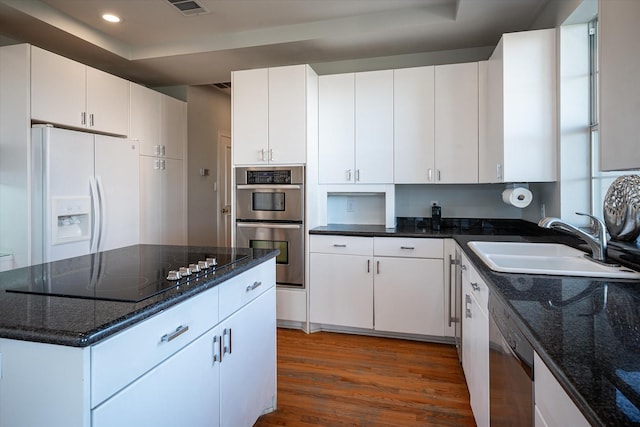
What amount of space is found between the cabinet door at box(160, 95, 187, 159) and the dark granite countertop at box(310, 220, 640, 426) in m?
3.57

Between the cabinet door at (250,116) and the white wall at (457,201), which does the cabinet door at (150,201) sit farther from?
the white wall at (457,201)

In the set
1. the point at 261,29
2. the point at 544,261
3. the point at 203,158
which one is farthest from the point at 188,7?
the point at 544,261

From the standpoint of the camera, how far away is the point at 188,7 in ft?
9.41

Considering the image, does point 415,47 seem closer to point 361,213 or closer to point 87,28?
point 361,213

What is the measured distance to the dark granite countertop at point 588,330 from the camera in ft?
1.94

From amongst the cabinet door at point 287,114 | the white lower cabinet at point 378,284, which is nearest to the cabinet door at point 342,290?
the white lower cabinet at point 378,284

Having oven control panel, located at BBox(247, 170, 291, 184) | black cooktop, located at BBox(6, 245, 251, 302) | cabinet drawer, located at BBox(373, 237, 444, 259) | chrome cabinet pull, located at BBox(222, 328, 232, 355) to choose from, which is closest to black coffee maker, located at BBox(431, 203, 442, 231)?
cabinet drawer, located at BBox(373, 237, 444, 259)

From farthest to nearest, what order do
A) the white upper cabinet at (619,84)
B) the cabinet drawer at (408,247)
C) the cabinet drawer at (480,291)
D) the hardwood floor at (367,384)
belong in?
the cabinet drawer at (408,247) → the hardwood floor at (367,384) → the cabinet drawer at (480,291) → the white upper cabinet at (619,84)

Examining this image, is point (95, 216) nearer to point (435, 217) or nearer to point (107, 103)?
point (107, 103)

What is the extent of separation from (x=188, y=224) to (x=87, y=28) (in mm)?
2201

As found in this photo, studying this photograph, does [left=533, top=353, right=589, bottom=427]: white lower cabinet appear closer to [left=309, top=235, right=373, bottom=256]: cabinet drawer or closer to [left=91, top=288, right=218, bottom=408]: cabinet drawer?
[left=91, top=288, right=218, bottom=408]: cabinet drawer

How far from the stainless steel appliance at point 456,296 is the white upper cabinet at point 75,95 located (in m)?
3.22

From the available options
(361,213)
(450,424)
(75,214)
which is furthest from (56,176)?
(450,424)

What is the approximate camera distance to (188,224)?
14.7ft
